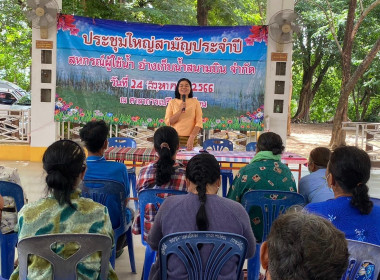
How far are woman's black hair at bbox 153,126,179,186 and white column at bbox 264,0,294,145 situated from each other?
4437 millimetres

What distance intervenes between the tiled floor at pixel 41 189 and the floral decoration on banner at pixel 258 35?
2237 millimetres

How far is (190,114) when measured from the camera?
17.6ft

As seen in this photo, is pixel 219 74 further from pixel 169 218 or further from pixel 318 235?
pixel 318 235

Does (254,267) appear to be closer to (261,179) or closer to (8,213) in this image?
(261,179)

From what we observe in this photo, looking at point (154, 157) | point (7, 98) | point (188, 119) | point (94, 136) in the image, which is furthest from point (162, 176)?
point (7, 98)

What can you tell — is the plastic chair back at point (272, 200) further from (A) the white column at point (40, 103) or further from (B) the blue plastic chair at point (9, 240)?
(A) the white column at point (40, 103)

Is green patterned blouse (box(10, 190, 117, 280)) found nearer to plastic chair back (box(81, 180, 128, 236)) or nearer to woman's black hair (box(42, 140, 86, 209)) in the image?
woman's black hair (box(42, 140, 86, 209))

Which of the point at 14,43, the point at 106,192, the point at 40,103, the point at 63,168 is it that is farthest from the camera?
the point at 14,43

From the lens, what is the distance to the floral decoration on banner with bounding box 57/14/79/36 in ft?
24.3

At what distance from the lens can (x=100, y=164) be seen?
3225 millimetres

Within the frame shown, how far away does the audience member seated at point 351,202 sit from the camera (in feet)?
6.80

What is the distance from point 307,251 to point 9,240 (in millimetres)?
2455

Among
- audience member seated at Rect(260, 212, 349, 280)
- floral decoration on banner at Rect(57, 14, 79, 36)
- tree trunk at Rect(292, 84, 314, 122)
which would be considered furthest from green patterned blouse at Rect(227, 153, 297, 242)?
tree trunk at Rect(292, 84, 314, 122)

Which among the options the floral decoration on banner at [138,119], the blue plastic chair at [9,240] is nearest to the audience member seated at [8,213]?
the blue plastic chair at [9,240]
